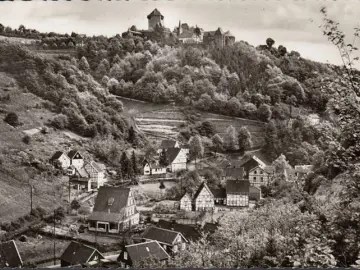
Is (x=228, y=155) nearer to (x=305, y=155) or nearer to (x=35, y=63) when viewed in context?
(x=305, y=155)

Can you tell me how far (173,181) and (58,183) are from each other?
1.80m

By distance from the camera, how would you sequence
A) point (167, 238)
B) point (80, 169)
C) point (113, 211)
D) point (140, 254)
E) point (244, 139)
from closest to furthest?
point (140, 254), point (167, 238), point (113, 211), point (80, 169), point (244, 139)

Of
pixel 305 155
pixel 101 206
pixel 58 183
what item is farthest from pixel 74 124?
pixel 305 155

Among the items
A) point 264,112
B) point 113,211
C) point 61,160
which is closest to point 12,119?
point 61,160

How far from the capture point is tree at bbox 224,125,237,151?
786 cm

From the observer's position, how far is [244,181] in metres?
7.32

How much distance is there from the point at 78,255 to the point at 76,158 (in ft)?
5.96

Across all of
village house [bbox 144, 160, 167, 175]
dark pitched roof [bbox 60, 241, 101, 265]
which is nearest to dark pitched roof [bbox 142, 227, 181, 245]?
dark pitched roof [bbox 60, 241, 101, 265]

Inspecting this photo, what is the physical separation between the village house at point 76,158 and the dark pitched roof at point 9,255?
1.64 meters

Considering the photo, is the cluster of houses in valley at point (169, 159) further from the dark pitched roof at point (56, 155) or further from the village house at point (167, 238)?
the dark pitched roof at point (56, 155)

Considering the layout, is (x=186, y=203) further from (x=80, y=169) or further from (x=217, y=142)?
(x=80, y=169)

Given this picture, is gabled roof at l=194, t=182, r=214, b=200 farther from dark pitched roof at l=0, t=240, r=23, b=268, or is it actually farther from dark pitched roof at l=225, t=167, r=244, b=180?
dark pitched roof at l=0, t=240, r=23, b=268

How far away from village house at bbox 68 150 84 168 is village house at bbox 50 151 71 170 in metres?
0.06

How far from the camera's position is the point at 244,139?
7895 mm
